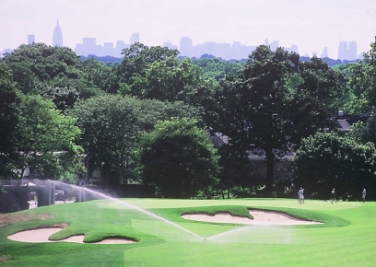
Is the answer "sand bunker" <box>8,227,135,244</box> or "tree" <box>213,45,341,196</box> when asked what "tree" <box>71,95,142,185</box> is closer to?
"tree" <box>213,45,341,196</box>

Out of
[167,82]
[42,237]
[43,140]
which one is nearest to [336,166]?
[43,140]

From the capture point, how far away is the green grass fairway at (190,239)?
34.7 metres

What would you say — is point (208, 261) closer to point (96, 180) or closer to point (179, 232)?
point (179, 232)

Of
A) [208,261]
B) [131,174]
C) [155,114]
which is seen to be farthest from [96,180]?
[208,261]

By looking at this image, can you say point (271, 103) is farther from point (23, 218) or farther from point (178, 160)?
point (23, 218)

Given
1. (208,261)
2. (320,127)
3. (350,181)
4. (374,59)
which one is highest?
(374,59)

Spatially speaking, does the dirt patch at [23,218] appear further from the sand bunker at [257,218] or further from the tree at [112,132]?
the tree at [112,132]

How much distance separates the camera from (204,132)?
83812 millimetres

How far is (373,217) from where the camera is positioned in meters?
52.1

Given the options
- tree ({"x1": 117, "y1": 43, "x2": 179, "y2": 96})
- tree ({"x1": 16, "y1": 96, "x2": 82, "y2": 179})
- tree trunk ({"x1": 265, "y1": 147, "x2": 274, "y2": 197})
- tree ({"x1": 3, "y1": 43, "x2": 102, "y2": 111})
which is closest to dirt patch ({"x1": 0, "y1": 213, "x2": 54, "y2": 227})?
tree ({"x1": 16, "y1": 96, "x2": 82, "y2": 179})

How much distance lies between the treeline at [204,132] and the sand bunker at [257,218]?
991 inches

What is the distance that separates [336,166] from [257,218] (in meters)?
26.8

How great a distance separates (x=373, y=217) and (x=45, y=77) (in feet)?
299

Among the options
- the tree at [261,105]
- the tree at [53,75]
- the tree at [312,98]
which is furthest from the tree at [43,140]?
the tree at [312,98]
